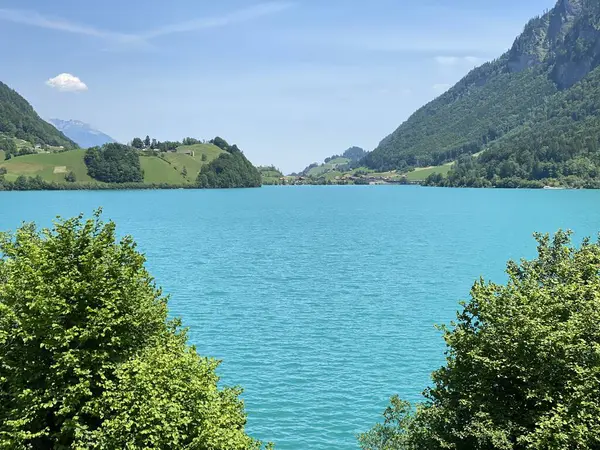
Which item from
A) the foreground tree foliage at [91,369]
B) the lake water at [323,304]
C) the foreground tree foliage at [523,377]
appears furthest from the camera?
the lake water at [323,304]

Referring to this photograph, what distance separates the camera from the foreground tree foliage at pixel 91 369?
21203mm

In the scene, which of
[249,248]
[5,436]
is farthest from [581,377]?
[249,248]

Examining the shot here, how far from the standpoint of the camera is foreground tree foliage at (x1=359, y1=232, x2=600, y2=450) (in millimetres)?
20234

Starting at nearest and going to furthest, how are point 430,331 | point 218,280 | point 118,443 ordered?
point 118,443
point 430,331
point 218,280

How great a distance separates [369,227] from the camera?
557 ft

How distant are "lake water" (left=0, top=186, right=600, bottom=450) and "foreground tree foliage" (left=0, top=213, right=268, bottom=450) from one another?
637 inches

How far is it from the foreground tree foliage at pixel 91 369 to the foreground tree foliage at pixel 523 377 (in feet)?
32.5

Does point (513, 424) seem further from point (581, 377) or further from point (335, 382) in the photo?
point (335, 382)

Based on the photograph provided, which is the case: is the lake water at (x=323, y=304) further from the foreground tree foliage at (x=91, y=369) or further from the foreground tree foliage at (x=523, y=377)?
the foreground tree foliage at (x=91, y=369)

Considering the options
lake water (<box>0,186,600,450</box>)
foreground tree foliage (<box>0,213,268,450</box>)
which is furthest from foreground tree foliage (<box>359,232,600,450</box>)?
lake water (<box>0,186,600,450</box>)

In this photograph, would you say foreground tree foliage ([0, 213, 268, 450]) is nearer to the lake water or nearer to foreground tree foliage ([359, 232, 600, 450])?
foreground tree foliage ([359, 232, 600, 450])

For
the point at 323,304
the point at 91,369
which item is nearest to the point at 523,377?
the point at 91,369

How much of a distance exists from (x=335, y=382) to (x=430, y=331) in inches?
725

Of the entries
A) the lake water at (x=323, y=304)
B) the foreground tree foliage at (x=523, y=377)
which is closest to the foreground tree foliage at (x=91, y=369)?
the foreground tree foliage at (x=523, y=377)
